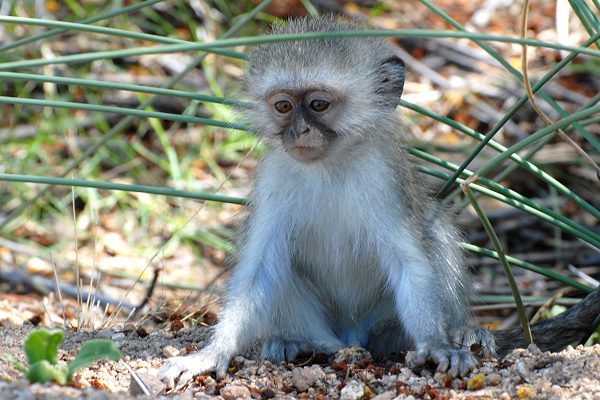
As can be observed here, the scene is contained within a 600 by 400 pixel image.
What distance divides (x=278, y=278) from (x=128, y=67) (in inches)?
198

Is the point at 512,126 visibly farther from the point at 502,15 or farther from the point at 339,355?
the point at 339,355

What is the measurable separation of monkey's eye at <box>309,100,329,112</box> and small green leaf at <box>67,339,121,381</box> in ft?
5.38

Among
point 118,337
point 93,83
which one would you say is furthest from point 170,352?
point 93,83

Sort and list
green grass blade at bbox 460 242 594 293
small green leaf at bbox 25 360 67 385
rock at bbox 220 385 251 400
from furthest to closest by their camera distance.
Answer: green grass blade at bbox 460 242 594 293 → rock at bbox 220 385 251 400 → small green leaf at bbox 25 360 67 385

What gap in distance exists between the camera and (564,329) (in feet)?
14.7

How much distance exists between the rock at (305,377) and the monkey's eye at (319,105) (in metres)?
1.22

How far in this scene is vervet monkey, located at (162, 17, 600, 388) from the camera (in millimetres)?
4238

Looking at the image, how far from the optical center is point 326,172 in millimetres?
4410

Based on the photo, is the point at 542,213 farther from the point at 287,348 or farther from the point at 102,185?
the point at 102,185

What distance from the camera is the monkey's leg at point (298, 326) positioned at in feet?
14.3

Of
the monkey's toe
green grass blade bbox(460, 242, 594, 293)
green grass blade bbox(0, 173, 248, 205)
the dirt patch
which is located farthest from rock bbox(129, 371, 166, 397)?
green grass blade bbox(460, 242, 594, 293)

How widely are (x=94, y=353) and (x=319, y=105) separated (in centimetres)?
170

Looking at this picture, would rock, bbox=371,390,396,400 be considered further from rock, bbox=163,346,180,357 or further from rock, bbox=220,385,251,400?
rock, bbox=163,346,180,357

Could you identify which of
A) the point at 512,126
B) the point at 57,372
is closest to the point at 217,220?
the point at 512,126
